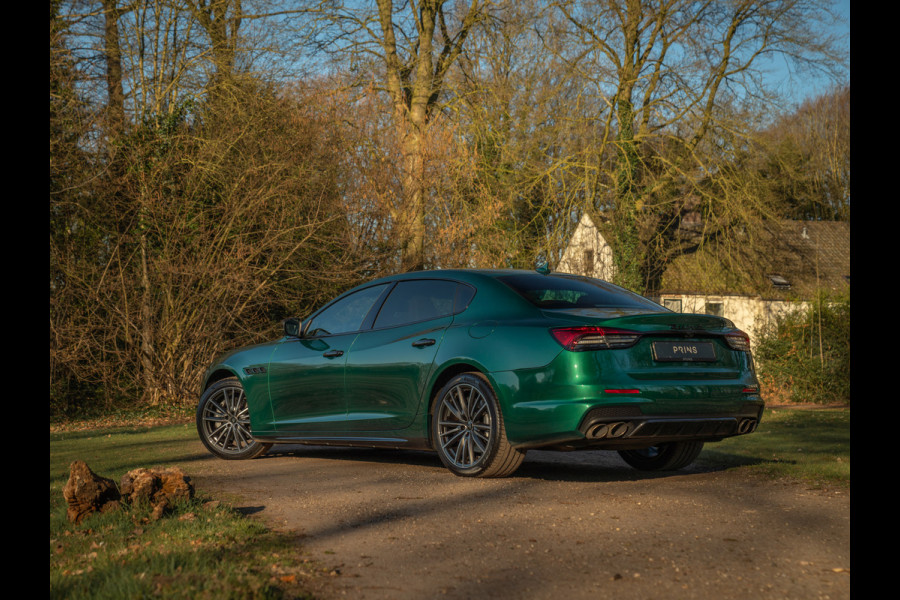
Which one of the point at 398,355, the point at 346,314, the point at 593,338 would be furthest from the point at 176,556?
the point at 346,314

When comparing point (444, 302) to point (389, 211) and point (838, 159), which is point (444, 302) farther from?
point (838, 159)

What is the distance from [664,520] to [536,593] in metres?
1.58

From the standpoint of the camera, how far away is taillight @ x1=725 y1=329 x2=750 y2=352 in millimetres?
6634

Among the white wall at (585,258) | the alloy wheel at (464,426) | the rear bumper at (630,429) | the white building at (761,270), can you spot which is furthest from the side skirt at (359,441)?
the white wall at (585,258)

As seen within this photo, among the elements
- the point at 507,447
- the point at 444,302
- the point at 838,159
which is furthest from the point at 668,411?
the point at 838,159

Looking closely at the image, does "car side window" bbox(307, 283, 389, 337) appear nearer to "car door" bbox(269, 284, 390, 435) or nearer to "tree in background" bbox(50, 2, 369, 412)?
"car door" bbox(269, 284, 390, 435)

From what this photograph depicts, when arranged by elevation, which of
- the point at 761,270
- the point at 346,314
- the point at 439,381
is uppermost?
the point at 761,270

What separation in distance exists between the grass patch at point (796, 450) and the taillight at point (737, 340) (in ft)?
3.26

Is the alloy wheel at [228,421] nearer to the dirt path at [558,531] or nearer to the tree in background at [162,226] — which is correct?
the dirt path at [558,531]

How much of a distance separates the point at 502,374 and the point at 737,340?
1755mm

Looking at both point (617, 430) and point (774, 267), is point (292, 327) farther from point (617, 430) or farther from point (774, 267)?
point (774, 267)

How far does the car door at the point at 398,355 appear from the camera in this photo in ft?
23.1

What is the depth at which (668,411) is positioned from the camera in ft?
20.1

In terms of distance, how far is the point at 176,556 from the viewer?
418 centimetres
